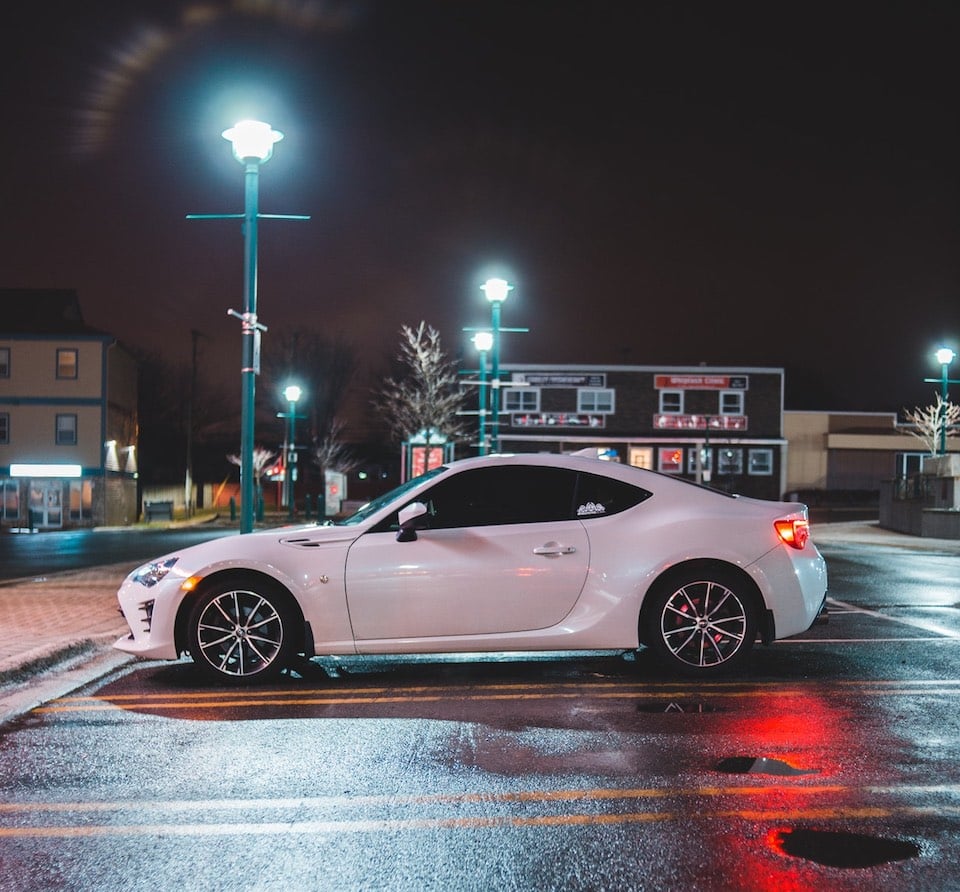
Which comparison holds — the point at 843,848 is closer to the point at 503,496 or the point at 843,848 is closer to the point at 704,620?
the point at 704,620

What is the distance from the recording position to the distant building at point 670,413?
55.2 m

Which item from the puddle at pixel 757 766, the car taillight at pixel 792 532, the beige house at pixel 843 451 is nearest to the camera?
the puddle at pixel 757 766

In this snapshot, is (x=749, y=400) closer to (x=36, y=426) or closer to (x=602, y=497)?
(x=36, y=426)

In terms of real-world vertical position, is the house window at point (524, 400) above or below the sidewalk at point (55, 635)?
above

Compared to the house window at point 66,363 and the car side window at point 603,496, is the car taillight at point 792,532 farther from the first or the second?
the house window at point 66,363

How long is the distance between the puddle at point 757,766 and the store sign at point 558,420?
4990 cm

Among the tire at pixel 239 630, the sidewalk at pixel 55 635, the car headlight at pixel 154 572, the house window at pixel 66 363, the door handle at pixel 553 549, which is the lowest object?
the sidewalk at pixel 55 635

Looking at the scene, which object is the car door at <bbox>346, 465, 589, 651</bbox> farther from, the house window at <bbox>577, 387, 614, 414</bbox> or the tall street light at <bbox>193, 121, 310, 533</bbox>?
the house window at <bbox>577, 387, 614, 414</bbox>

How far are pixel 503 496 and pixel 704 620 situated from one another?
1.61m

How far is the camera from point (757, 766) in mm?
4887

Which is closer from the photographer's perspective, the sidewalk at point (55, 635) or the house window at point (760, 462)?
the sidewalk at point (55, 635)

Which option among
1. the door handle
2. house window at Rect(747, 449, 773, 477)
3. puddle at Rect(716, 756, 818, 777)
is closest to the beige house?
house window at Rect(747, 449, 773, 477)

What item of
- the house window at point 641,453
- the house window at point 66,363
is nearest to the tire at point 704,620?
the house window at point 66,363

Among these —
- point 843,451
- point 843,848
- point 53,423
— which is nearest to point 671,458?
point 843,451
